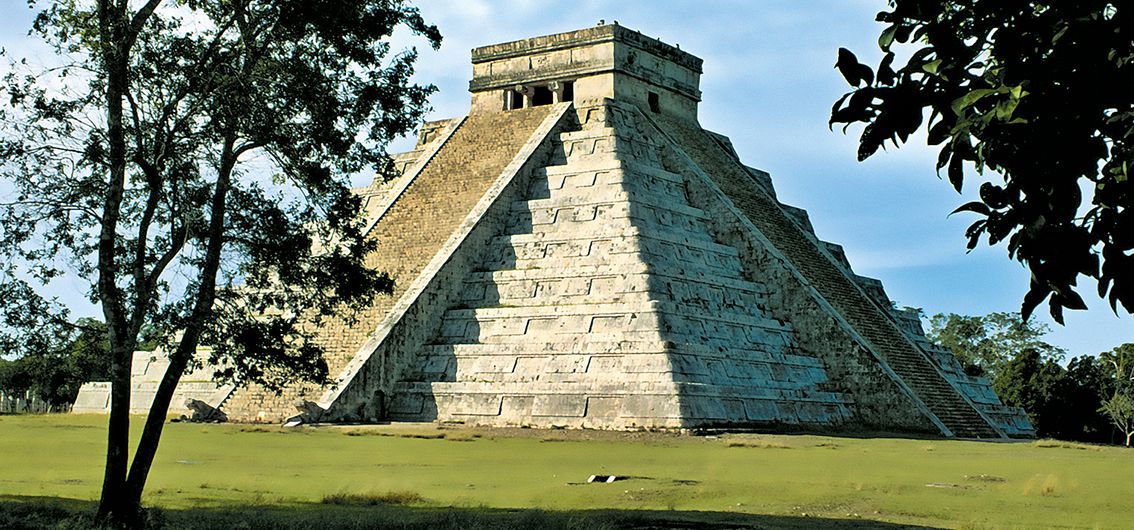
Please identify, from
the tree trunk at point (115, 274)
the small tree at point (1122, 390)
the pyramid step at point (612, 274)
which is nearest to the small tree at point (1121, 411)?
the small tree at point (1122, 390)

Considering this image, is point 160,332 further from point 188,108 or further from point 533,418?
point 533,418

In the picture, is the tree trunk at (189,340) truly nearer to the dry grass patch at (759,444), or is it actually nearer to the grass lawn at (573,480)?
the grass lawn at (573,480)

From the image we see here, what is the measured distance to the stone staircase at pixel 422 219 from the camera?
2670cm

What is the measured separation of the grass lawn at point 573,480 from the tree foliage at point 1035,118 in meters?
6.30

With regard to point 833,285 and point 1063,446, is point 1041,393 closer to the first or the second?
point 833,285

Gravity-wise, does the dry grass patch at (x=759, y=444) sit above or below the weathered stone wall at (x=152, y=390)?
below

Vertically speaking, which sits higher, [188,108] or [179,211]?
[188,108]

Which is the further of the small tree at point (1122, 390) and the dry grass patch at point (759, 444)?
the small tree at point (1122, 390)

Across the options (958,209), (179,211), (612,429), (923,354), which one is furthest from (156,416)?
(923,354)

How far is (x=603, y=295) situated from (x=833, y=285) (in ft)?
25.2

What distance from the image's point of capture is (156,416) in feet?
39.2

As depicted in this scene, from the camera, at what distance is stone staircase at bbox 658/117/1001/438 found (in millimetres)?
28688

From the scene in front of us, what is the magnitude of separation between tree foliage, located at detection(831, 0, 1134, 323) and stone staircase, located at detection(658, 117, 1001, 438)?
2345 centimetres

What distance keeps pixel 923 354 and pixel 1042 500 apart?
17.0 metres
